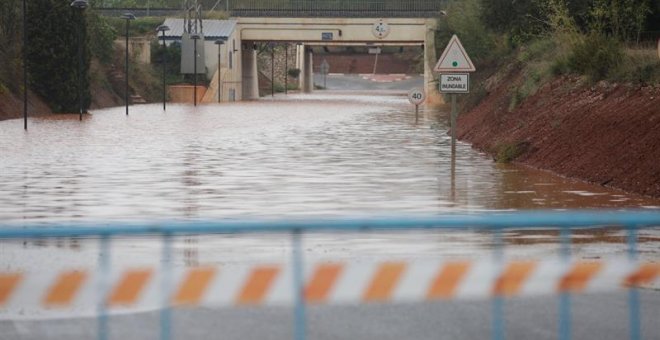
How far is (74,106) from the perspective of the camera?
215ft

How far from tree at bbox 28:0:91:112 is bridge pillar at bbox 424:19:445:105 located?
3277 centimetres

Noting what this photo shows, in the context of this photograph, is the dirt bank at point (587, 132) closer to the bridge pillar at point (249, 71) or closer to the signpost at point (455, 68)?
the signpost at point (455, 68)

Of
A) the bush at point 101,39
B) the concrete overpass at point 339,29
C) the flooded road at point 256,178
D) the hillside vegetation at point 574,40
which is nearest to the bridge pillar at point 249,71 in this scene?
the concrete overpass at point 339,29

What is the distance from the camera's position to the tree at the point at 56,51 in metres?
62.7

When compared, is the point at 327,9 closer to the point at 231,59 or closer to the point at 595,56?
the point at 231,59

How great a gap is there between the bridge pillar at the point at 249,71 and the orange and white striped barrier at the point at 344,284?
10131cm

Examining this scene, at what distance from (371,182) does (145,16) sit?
89.4 meters

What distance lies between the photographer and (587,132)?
27.3m

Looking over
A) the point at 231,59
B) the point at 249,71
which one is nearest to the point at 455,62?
the point at 231,59

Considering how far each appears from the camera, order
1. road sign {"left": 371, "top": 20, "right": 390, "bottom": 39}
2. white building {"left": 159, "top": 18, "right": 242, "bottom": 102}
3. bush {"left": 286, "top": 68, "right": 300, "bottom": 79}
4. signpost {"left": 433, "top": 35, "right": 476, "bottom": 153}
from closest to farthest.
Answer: signpost {"left": 433, "top": 35, "right": 476, "bottom": 153}
white building {"left": 159, "top": 18, "right": 242, "bottom": 102}
road sign {"left": 371, "top": 20, "right": 390, "bottom": 39}
bush {"left": 286, "top": 68, "right": 300, "bottom": 79}

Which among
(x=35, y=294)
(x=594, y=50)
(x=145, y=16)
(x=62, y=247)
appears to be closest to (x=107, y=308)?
(x=35, y=294)

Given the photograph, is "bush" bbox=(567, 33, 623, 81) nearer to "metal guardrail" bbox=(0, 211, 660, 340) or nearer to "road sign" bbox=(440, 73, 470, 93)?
"road sign" bbox=(440, 73, 470, 93)

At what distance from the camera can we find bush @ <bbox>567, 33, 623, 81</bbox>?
33188 millimetres

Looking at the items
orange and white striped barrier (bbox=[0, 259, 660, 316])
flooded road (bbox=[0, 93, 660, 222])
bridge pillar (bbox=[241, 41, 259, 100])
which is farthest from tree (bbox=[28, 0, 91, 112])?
orange and white striped barrier (bbox=[0, 259, 660, 316])
